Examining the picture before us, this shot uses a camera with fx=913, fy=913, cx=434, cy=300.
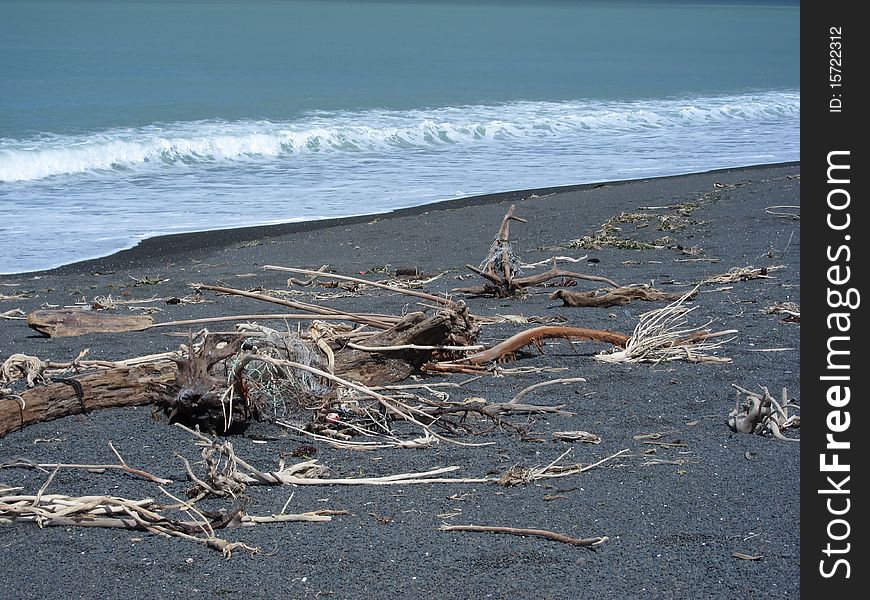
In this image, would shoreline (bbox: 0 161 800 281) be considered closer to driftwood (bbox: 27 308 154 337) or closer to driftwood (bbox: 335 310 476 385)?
driftwood (bbox: 27 308 154 337)

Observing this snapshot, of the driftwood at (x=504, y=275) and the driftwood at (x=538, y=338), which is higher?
the driftwood at (x=504, y=275)

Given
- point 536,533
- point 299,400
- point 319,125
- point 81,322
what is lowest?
point 536,533

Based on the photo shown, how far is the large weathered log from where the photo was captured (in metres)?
3.58

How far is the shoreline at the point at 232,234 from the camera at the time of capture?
9.07 m

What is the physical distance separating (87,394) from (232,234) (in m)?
7.06

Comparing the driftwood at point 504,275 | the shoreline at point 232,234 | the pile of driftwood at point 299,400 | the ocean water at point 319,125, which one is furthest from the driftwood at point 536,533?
the ocean water at point 319,125

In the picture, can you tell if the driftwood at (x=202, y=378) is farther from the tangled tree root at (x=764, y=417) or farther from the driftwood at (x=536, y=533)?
the tangled tree root at (x=764, y=417)

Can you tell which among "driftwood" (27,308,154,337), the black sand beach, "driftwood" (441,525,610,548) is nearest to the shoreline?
the black sand beach

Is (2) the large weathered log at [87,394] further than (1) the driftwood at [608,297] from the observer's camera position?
No

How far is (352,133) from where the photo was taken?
66.8ft

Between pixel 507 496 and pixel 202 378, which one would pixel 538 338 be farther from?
pixel 202 378

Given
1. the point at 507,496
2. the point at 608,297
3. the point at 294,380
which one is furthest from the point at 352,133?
the point at 507,496

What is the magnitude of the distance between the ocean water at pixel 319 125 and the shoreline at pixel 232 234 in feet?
1.07

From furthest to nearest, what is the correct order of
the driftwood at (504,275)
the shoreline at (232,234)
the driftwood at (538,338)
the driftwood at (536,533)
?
the shoreline at (232,234), the driftwood at (504,275), the driftwood at (538,338), the driftwood at (536,533)
